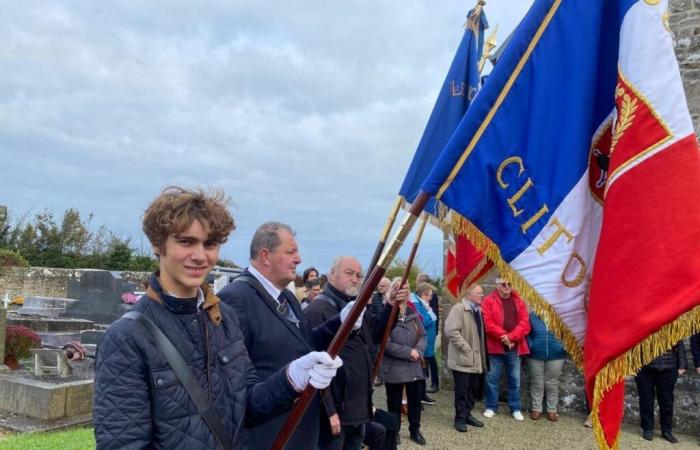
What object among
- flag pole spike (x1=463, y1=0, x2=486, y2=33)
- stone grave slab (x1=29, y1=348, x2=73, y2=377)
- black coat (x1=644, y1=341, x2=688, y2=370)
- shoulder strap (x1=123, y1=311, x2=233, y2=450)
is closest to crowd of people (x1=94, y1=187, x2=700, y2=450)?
shoulder strap (x1=123, y1=311, x2=233, y2=450)

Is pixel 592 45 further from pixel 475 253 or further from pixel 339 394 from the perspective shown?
pixel 339 394

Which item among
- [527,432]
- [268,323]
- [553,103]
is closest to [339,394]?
[268,323]

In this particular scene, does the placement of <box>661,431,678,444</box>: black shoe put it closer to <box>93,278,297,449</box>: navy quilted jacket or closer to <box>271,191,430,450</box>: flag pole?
<box>271,191,430,450</box>: flag pole

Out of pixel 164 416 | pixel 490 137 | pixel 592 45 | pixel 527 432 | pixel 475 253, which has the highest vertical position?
pixel 592 45

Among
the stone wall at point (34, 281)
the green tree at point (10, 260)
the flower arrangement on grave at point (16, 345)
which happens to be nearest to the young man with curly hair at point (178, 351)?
the flower arrangement on grave at point (16, 345)

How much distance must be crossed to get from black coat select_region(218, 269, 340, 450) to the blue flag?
4.65 feet

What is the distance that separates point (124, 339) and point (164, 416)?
0.87ft

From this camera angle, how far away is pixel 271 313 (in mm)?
3131

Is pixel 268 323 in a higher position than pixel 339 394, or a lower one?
higher

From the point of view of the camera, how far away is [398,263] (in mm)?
16578

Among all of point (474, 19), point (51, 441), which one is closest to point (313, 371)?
point (474, 19)

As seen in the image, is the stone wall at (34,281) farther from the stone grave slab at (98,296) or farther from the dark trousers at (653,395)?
the dark trousers at (653,395)

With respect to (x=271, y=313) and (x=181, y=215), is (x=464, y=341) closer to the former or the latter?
(x=271, y=313)

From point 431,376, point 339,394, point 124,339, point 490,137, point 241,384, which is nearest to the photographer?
point 124,339
